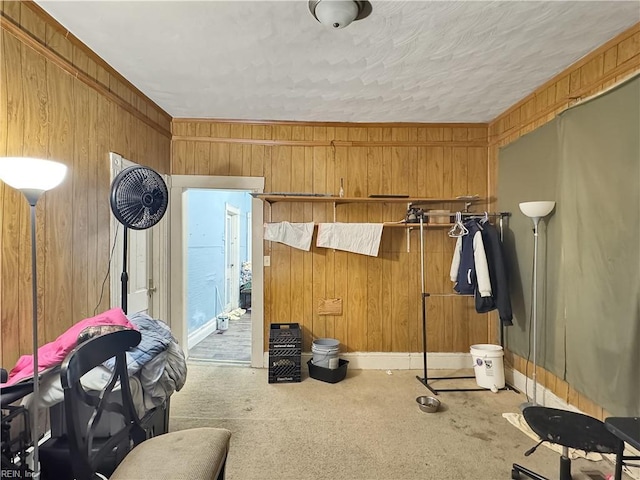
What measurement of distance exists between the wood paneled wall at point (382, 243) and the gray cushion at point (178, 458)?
2.18m

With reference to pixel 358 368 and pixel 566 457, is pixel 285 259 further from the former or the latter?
pixel 566 457

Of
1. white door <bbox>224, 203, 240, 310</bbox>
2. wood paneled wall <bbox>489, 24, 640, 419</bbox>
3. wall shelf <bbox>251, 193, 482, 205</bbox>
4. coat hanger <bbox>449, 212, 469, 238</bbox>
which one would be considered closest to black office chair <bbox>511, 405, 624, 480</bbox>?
wood paneled wall <bbox>489, 24, 640, 419</bbox>

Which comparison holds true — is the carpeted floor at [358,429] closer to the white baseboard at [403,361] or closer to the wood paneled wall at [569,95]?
the white baseboard at [403,361]

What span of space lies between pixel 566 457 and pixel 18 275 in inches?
112

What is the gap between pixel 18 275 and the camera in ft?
5.65

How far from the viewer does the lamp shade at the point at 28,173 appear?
1.26 metres

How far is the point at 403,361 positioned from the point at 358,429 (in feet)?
4.36

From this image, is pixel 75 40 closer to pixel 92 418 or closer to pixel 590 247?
pixel 92 418

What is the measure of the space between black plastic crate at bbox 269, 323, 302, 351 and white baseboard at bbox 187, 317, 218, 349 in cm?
168

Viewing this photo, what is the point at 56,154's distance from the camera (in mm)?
1991

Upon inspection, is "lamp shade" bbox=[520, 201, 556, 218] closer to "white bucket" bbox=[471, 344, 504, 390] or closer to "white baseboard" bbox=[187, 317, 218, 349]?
"white bucket" bbox=[471, 344, 504, 390]

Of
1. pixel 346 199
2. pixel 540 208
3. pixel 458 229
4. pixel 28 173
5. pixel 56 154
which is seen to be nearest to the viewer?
pixel 28 173

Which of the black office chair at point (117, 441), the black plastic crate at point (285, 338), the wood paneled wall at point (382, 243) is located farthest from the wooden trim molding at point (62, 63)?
the black plastic crate at point (285, 338)

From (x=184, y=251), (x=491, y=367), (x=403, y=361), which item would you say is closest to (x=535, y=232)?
(x=491, y=367)
